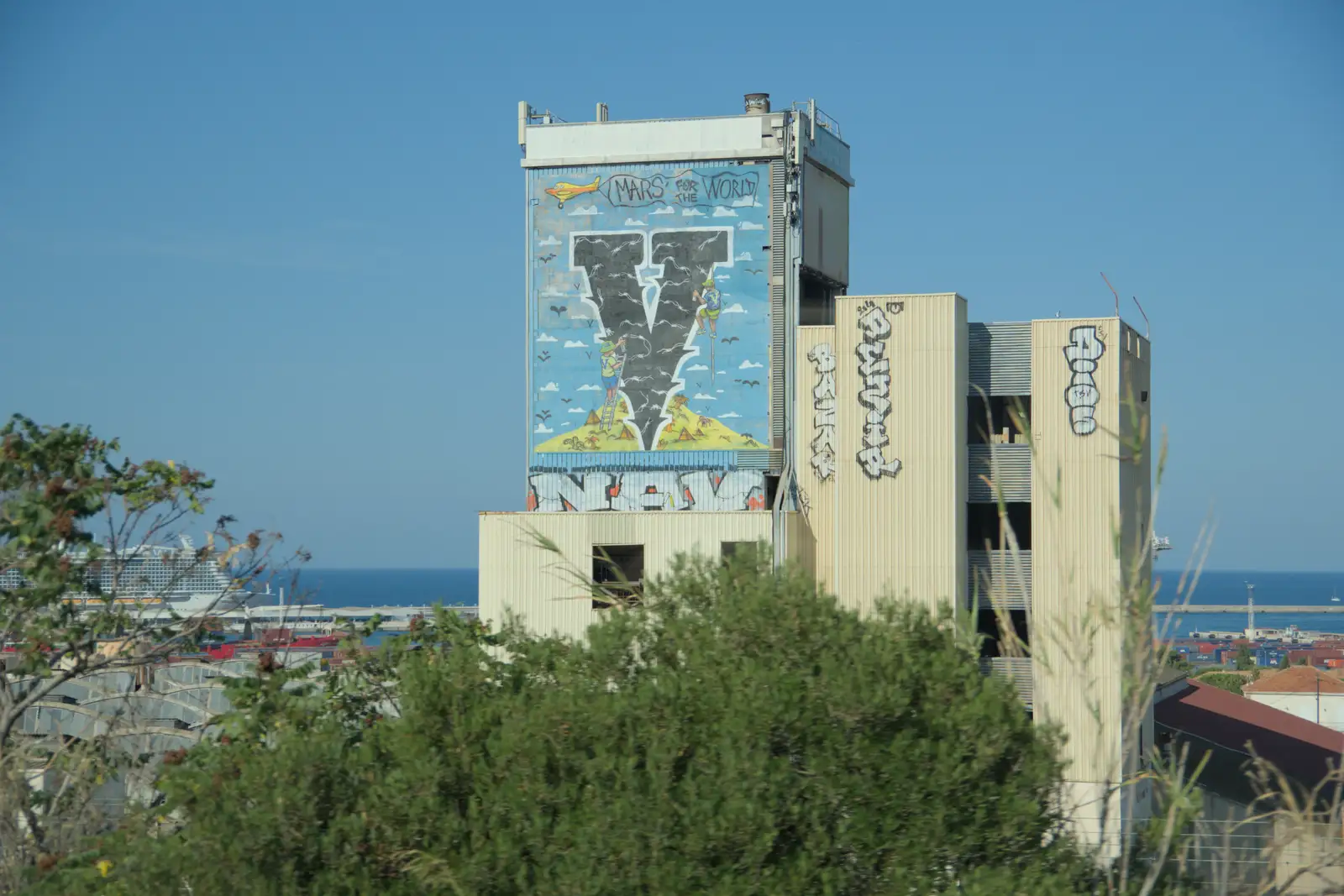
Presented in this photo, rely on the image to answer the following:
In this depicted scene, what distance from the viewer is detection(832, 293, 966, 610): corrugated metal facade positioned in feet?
123

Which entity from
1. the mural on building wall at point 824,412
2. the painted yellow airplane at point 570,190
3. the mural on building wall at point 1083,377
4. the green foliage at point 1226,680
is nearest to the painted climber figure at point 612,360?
the painted yellow airplane at point 570,190

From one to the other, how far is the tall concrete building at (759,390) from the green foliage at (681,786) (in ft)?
86.1

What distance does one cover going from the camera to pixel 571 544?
4056 cm

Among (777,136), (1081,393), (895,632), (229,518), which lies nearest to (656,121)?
(777,136)

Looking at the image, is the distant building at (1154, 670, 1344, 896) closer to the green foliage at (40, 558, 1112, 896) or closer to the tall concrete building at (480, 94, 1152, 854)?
the tall concrete building at (480, 94, 1152, 854)

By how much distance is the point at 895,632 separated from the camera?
11719 millimetres

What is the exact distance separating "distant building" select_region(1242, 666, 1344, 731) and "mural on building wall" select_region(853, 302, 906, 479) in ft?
107

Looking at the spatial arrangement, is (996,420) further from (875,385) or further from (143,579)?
(143,579)

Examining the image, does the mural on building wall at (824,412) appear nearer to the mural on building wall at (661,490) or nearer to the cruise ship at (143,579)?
the mural on building wall at (661,490)

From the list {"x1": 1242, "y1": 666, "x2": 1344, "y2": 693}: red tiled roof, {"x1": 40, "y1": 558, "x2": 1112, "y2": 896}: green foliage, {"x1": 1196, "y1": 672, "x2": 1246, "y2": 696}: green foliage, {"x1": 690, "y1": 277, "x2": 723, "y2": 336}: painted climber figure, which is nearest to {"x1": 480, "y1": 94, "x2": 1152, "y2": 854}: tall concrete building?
{"x1": 690, "y1": 277, "x2": 723, "y2": 336}: painted climber figure

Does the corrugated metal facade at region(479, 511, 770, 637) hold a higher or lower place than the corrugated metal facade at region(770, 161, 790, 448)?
lower

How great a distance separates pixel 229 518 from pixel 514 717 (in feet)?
16.9

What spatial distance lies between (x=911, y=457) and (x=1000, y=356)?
12.4 ft

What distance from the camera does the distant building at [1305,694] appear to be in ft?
212
